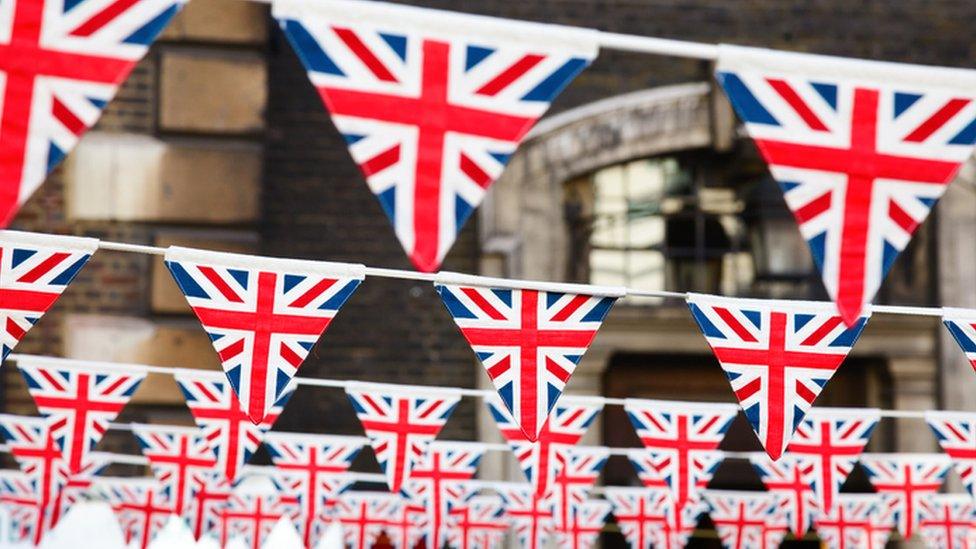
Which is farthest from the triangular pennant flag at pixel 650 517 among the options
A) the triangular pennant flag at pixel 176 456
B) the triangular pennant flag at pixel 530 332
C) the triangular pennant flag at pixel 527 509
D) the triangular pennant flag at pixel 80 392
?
the triangular pennant flag at pixel 530 332

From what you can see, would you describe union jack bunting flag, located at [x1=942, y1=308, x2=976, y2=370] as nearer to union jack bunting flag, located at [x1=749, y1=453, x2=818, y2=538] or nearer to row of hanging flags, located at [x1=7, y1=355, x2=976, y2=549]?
row of hanging flags, located at [x1=7, y1=355, x2=976, y2=549]

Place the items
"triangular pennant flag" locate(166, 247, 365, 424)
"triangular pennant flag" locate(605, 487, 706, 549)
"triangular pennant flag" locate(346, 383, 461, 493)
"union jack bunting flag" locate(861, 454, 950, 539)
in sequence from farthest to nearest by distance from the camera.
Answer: "triangular pennant flag" locate(605, 487, 706, 549)
"union jack bunting flag" locate(861, 454, 950, 539)
"triangular pennant flag" locate(346, 383, 461, 493)
"triangular pennant flag" locate(166, 247, 365, 424)

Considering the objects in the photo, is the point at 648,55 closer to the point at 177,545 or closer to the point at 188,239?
the point at 188,239

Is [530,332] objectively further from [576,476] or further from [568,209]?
[568,209]

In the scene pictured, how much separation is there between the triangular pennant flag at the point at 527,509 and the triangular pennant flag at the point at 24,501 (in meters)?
2.45

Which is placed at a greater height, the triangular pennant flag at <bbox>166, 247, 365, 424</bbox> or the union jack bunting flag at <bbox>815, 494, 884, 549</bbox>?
the triangular pennant flag at <bbox>166, 247, 365, 424</bbox>

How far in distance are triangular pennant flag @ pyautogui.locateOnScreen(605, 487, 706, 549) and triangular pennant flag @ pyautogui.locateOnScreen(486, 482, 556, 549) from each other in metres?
0.39

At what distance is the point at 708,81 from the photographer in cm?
945

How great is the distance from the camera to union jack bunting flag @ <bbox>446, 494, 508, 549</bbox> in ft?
28.3

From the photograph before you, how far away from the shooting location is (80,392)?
270 inches

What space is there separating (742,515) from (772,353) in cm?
332

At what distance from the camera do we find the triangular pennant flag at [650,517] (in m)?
8.58

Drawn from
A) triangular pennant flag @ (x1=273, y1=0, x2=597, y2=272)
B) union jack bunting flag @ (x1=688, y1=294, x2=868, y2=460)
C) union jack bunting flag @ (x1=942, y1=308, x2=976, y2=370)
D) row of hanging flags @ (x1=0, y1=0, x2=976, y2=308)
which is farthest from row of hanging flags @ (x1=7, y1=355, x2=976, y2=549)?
triangular pennant flag @ (x1=273, y1=0, x2=597, y2=272)

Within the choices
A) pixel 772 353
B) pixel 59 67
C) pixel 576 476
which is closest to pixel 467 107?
pixel 59 67
